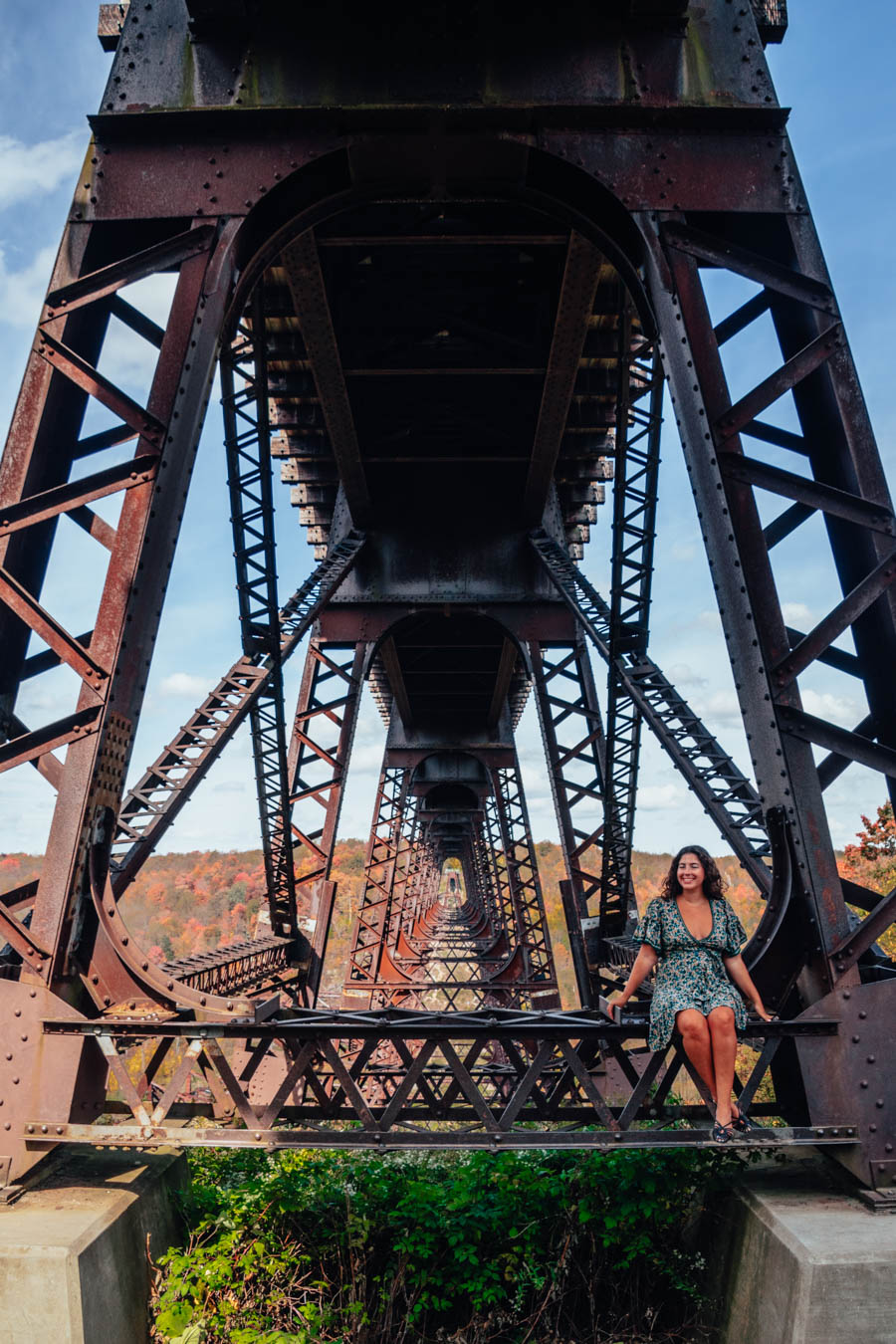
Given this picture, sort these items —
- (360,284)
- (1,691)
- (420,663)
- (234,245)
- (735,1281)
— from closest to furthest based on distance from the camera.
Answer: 1. (735,1281)
2. (1,691)
3. (234,245)
4. (360,284)
5. (420,663)

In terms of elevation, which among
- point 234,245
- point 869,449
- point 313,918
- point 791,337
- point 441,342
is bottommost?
point 313,918

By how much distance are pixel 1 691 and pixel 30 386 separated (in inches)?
68.9

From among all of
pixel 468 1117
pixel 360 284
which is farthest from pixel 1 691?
pixel 360 284

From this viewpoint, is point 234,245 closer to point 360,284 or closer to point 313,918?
point 360,284

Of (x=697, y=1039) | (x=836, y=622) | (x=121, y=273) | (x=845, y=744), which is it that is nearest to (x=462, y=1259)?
(x=697, y=1039)

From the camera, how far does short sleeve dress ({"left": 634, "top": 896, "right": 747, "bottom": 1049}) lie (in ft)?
13.7

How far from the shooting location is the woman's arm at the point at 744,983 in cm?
418

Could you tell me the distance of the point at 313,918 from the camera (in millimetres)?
10727

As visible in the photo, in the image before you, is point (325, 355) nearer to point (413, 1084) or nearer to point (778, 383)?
point (778, 383)

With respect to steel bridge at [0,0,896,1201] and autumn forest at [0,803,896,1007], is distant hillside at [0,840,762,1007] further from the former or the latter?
steel bridge at [0,0,896,1201]

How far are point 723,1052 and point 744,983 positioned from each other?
321 millimetres

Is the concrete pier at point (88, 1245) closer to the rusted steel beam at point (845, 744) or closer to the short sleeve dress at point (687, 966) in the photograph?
the short sleeve dress at point (687, 966)

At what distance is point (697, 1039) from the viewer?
13.6 feet

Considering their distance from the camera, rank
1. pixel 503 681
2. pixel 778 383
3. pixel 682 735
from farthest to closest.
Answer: pixel 503 681, pixel 682 735, pixel 778 383
